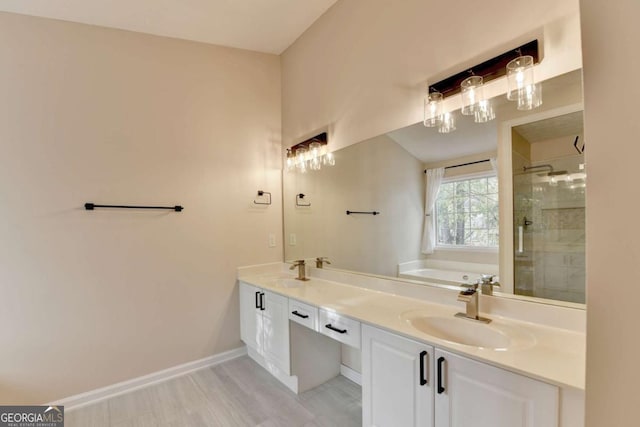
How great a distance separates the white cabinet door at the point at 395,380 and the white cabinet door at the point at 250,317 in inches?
48.4

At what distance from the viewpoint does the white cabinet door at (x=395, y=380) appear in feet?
4.16

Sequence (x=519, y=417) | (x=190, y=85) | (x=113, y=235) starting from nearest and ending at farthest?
(x=519, y=417) < (x=113, y=235) < (x=190, y=85)

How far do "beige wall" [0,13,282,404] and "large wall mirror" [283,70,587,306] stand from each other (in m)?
1.11

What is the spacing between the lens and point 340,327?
172 centimetres

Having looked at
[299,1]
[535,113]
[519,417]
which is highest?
[299,1]

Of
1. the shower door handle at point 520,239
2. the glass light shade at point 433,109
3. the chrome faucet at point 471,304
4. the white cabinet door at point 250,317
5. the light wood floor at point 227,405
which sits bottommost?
the light wood floor at point 227,405

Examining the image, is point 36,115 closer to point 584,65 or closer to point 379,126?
point 379,126

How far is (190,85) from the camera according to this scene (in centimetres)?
265

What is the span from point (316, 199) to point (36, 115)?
2.16 meters

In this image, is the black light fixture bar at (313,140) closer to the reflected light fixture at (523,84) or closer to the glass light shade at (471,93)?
the glass light shade at (471,93)

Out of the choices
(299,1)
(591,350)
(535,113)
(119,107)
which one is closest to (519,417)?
(591,350)

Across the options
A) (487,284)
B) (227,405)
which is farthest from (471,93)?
(227,405)

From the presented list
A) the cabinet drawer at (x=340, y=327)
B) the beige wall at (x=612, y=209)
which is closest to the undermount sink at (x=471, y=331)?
the cabinet drawer at (x=340, y=327)

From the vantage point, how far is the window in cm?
157
